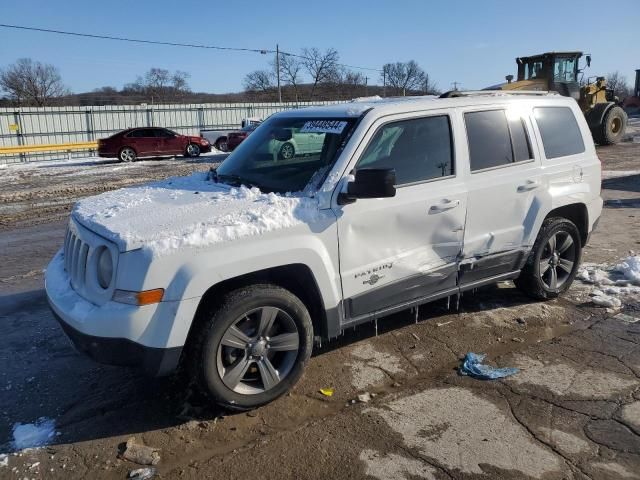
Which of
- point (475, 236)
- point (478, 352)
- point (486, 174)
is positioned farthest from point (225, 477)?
point (486, 174)

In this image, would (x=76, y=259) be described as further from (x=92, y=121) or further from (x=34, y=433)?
(x=92, y=121)

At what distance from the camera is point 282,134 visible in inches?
179

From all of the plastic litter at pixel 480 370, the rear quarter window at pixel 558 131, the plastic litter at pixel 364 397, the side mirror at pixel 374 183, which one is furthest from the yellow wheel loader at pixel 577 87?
the plastic litter at pixel 364 397

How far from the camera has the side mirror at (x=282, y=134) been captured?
446cm

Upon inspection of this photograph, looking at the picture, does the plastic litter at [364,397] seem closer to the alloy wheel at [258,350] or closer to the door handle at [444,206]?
the alloy wheel at [258,350]

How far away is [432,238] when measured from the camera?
4172 mm

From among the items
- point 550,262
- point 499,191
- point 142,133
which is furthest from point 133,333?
point 142,133

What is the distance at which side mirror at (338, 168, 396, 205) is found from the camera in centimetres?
345

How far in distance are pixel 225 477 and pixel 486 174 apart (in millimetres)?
3043

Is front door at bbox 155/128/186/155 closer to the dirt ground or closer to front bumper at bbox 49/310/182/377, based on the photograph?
the dirt ground

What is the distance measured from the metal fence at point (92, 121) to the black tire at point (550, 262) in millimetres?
28277

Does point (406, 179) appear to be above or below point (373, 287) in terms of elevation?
above

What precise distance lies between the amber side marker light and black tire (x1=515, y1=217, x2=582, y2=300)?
11.4 ft

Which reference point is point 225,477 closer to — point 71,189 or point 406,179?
point 406,179
